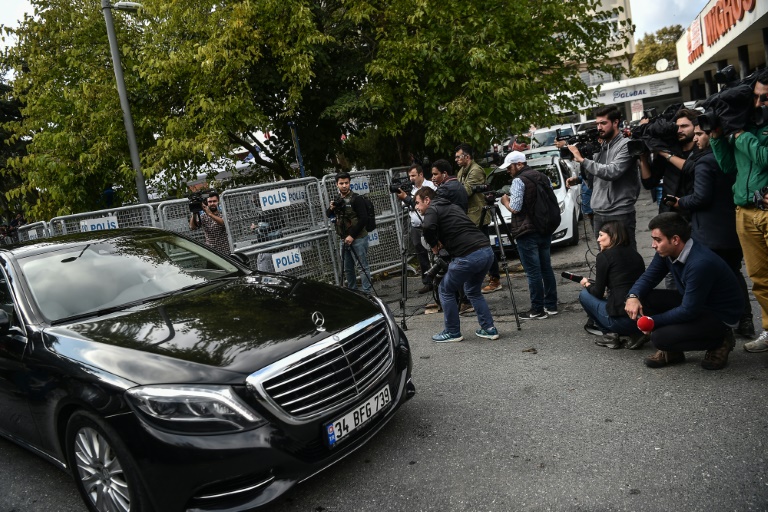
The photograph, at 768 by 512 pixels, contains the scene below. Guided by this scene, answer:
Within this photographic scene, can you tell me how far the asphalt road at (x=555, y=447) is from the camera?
312 centimetres

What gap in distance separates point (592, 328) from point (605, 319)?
647mm

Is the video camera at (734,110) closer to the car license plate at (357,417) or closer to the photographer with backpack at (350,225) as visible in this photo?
the car license plate at (357,417)

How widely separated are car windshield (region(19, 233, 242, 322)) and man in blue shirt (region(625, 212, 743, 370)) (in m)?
3.24

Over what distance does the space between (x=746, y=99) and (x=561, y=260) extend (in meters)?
6.19

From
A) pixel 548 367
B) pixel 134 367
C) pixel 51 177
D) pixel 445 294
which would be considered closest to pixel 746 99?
pixel 548 367

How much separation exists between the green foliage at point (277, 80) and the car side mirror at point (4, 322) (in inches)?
298

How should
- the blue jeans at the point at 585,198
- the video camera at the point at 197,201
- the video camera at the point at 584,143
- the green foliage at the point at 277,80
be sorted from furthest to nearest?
the blue jeans at the point at 585,198
the green foliage at the point at 277,80
the video camera at the point at 197,201
the video camera at the point at 584,143

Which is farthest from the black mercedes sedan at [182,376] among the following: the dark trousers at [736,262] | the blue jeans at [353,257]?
the blue jeans at [353,257]

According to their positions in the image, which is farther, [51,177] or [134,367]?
[51,177]

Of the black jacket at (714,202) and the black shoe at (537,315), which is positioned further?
the black shoe at (537,315)

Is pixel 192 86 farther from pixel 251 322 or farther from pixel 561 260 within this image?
pixel 251 322

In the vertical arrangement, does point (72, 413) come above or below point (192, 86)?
below

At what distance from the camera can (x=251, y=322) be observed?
11.5 ft

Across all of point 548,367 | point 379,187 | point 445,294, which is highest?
point 379,187
